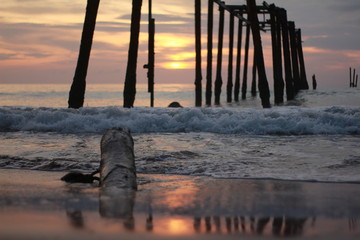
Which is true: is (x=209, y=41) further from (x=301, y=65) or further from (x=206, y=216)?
(x=301, y=65)

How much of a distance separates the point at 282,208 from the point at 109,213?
1.08 m

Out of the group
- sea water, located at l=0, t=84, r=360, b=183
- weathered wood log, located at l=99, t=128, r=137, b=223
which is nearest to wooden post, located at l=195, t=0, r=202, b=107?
sea water, located at l=0, t=84, r=360, b=183

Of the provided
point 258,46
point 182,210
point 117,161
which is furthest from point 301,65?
point 182,210

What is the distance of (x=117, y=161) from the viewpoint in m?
4.36

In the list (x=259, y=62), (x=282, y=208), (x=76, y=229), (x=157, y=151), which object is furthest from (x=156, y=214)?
(x=259, y=62)

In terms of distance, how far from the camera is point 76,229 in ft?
9.30

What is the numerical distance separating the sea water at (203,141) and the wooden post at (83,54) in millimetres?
1004

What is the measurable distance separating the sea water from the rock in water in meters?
0.82

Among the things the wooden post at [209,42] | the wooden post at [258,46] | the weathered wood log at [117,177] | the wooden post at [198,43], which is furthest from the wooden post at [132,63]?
the weathered wood log at [117,177]

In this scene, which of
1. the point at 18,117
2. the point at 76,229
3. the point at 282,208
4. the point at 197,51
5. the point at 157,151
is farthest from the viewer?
the point at 197,51

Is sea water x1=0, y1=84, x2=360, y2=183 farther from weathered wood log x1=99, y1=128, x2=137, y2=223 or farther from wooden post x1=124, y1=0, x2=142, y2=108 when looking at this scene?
wooden post x1=124, y1=0, x2=142, y2=108

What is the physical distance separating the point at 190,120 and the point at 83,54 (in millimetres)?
3352

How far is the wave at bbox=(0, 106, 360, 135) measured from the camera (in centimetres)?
956

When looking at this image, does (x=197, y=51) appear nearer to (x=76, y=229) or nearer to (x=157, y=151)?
(x=157, y=151)
